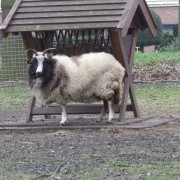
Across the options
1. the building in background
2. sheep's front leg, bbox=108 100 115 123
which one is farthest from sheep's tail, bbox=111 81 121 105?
the building in background

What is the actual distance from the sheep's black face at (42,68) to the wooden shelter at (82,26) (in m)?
0.51

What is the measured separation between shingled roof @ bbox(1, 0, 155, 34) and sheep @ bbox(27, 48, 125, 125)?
48cm

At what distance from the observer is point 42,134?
11.1 meters

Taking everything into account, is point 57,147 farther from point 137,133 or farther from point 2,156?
point 137,133

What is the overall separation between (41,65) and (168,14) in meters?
16.3

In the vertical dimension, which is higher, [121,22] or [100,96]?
[121,22]

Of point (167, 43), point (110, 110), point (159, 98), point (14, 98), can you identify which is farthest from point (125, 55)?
point (167, 43)

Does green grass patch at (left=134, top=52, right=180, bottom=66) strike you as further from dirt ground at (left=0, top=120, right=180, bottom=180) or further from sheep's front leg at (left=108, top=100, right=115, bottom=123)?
dirt ground at (left=0, top=120, right=180, bottom=180)

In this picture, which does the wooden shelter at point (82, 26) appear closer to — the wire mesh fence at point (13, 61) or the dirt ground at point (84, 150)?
the dirt ground at point (84, 150)

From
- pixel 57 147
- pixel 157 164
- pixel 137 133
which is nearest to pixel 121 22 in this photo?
pixel 137 133

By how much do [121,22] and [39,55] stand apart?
4.15 ft

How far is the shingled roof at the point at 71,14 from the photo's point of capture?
11664 millimetres

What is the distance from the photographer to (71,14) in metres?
12.0

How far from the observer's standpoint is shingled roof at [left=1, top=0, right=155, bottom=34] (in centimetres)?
1166
